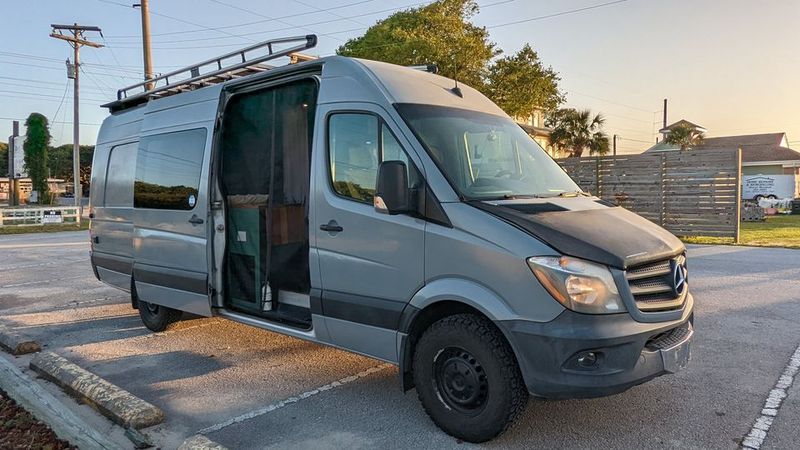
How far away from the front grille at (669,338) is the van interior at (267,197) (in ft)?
9.79

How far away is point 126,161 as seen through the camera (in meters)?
7.23

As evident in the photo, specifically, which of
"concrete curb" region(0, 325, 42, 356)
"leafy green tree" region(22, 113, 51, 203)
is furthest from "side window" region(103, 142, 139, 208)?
"leafy green tree" region(22, 113, 51, 203)

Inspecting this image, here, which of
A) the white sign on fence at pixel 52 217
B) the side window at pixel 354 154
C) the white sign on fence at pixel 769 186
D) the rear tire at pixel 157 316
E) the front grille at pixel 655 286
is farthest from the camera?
the white sign on fence at pixel 769 186

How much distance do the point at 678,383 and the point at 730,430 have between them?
34.5 inches

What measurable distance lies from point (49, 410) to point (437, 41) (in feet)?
75.7

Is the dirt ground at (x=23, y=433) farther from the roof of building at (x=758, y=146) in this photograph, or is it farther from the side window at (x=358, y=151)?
the roof of building at (x=758, y=146)

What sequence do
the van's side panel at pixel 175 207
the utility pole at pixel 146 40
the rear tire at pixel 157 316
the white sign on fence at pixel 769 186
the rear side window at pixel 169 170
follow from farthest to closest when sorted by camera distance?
the white sign on fence at pixel 769 186
the utility pole at pixel 146 40
the rear tire at pixel 157 316
the rear side window at pixel 169 170
the van's side panel at pixel 175 207

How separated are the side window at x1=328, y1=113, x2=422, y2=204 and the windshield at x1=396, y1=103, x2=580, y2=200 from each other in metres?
0.22

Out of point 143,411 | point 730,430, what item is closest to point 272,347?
point 143,411

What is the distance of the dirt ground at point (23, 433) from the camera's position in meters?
3.75

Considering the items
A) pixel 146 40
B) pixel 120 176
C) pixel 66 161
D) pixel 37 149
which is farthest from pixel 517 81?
pixel 66 161

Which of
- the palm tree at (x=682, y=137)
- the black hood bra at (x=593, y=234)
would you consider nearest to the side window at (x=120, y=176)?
the black hood bra at (x=593, y=234)

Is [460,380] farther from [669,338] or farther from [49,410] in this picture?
[49,410]

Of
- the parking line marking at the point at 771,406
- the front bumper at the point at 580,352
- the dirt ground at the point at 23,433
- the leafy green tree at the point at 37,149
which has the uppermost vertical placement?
the leafy green tree at the point at 37,149
